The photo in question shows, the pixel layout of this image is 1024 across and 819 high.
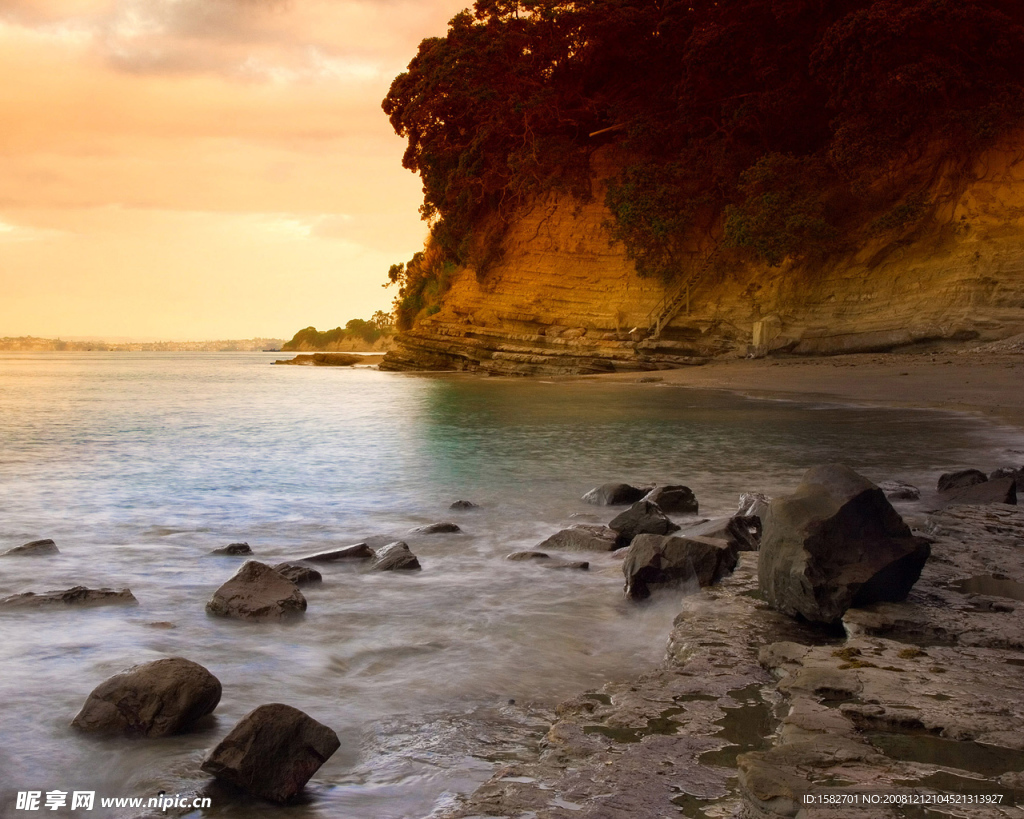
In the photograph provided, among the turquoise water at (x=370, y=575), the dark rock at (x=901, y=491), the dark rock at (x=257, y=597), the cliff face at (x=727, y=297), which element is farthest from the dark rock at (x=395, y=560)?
the cliff face at (x=727, y=297)

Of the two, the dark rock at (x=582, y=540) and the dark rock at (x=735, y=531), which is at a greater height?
the dark rock at (x=735, y=531)

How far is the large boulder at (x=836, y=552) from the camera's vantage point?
373cm

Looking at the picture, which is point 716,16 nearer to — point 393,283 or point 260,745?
point 393,283

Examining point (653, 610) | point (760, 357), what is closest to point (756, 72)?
point (760, 357)

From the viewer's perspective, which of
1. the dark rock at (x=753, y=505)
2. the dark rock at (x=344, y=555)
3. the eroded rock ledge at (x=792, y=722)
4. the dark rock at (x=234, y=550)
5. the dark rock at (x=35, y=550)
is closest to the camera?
the eroded rock ledge at (x=792, y=722)

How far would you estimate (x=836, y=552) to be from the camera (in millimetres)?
3826

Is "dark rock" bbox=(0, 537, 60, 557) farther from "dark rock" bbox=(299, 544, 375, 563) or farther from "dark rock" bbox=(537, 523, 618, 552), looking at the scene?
"dark rock" bbox=(537, 523, 618, 552)

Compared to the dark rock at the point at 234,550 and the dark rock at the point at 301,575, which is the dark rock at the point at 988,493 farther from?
the dark rock at the point at 234,550

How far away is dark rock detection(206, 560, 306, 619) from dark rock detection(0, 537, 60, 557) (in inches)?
86.9

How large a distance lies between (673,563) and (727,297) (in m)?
26.6

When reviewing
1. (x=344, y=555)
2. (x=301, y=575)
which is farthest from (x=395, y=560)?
(x=301, y=575)

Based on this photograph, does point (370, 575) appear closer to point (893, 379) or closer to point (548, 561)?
point (548, 561)

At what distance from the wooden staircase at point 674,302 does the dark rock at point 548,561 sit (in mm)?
24897

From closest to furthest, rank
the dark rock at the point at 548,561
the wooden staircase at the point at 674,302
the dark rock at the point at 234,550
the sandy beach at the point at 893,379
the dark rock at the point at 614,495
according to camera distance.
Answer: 1. the dark rock at the point at 548,561
2. the dark rock at the point at 234,550
3. the dark rock at the point at 614,495
4. the sandy beach at the point at 893,379
5. the wooden staircase at the point at 674,302
